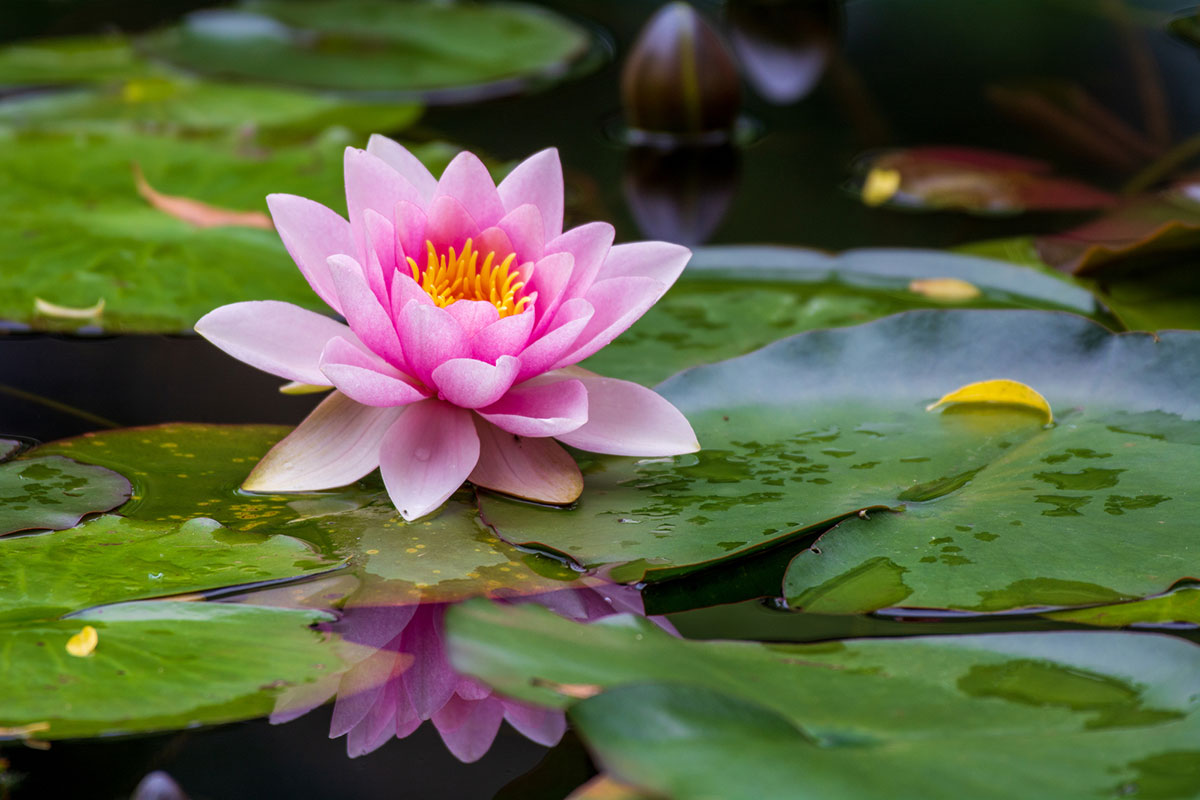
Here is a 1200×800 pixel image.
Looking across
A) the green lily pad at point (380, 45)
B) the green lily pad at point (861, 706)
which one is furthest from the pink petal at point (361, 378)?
the green lily pad at point (380, 45)

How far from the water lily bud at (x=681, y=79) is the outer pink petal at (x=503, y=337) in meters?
1.33

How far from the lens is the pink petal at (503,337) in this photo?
0.99 metres

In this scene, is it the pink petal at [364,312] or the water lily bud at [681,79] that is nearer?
the pink petal at [364,312]

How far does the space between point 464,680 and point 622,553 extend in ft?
0.58

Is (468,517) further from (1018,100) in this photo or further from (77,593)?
(1018,100)

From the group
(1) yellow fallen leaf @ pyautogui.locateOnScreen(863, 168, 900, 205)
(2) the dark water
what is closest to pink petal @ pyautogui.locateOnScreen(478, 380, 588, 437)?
(2) the dark water

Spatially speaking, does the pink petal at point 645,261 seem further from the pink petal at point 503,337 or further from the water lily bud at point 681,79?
the water lily bud at point 681,79

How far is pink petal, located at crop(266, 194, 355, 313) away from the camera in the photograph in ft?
3.55

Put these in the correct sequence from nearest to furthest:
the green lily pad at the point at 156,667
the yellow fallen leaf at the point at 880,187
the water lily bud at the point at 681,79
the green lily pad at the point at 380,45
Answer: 1. the green lily pad at the point at 156,667
2. the yellow fallen leaf at the point at 880,187
3. the water lily bud at the point at 681,79
4. the green lily pad at the point at 380,45

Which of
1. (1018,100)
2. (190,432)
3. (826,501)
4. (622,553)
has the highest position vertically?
(1018,100)

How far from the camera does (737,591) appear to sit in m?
0.98

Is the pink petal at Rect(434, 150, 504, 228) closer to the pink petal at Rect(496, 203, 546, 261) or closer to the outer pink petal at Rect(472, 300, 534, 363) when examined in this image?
the pink petal at Rect(496, 203, 546, 261)

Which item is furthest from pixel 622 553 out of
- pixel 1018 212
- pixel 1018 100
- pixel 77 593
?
pixel 1018 100

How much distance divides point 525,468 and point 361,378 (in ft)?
0.61
